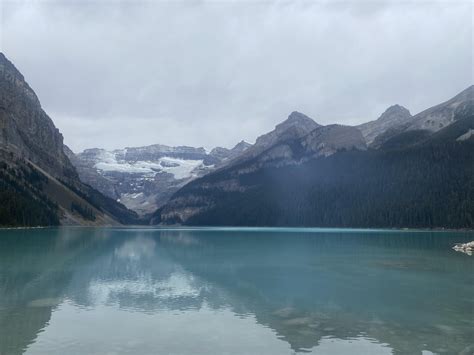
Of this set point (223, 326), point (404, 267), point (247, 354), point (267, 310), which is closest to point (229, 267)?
point (404, 267)

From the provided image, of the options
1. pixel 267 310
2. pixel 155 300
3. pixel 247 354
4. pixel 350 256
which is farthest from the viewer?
pixel 350 256

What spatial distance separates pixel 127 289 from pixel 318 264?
1360 inches

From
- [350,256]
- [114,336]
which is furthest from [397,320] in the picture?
[350,256]

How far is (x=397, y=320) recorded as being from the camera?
1289 inches

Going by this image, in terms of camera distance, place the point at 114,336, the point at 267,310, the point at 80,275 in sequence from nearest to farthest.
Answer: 1. the point at 114,336
2. the point at 267,310
3. the point at 80,275

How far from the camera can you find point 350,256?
8475 cm

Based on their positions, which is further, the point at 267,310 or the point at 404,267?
the point at 404,267

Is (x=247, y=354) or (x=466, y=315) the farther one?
(x=466, y=315)

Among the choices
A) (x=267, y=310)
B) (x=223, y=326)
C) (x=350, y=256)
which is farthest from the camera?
(x=350, y=256)

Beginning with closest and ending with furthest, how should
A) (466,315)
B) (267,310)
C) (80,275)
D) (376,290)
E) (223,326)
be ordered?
(223,326) → (466,315) → (267,310) → (376,290) → (80,275)

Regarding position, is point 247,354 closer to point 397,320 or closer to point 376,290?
point 397,320

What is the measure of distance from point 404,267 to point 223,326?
42167mm

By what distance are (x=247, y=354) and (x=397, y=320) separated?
1343 centimetres

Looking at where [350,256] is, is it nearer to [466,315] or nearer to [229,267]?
[229,267]
